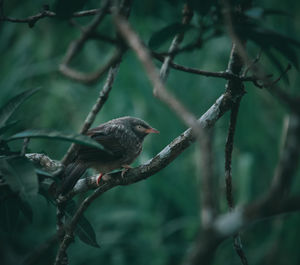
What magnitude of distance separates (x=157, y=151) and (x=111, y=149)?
1.80 metres

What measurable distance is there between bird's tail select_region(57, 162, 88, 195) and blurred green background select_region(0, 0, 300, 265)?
2.16 meters

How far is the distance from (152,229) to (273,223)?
1818 millimetres

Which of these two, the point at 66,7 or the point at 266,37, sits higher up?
the point at 66,7

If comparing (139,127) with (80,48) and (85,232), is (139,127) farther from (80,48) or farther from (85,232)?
(80,48)

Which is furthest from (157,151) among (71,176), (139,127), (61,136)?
(61,136)

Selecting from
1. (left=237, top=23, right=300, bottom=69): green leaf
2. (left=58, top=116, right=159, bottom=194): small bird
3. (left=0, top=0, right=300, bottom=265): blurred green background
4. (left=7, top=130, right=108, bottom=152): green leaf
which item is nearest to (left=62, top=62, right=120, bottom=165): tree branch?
(left=58, top=116, right=159, bottom=194): small bird

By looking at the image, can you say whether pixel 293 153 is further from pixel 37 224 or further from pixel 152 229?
pixel 37 224

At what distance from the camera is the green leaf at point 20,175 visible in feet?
5.87

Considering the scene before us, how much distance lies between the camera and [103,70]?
211 cm

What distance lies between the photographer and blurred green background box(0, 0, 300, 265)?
5.31m

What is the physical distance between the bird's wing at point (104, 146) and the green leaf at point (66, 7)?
4.73 ft

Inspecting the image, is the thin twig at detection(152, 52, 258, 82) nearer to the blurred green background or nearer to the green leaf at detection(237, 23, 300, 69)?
the green leaf at detection(237, 23, 300, 69)

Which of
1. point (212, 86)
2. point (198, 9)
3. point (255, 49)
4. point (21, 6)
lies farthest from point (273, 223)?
point (21, 6)

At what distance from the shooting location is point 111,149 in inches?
146
